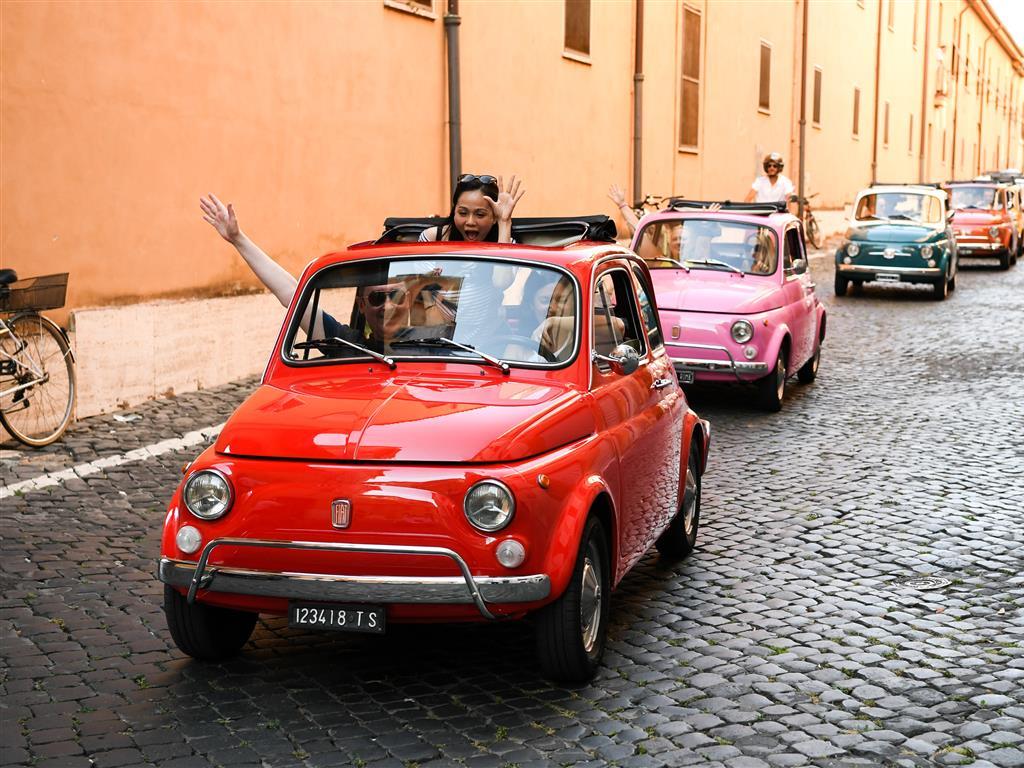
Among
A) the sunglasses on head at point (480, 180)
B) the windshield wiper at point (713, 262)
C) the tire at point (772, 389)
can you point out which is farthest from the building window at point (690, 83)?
the sunglasses on head at point (480, 180)

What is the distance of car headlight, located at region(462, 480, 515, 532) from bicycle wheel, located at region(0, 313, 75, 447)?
18.2 feet

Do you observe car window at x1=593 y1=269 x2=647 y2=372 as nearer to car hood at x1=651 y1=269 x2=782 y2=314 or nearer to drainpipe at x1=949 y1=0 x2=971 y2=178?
car hood at x1=651 y1=269 x2=782 y2=314

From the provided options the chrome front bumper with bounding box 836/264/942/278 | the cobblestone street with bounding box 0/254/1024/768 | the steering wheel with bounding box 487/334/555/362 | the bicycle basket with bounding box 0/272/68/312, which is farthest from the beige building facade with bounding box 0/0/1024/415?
the steering wheel with bounding box 487/334/555/362

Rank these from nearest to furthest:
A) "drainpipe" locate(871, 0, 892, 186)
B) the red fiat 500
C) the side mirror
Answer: the red fiat 500, the side mirror, "drainpipe" locate(871, 0, 892, 186)

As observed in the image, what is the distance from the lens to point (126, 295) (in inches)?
438

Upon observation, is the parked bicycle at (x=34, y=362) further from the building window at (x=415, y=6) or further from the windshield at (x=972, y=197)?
the windshield at (x=972, y=197)

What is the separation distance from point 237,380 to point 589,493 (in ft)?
26.2

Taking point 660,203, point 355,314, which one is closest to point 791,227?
point 355,314

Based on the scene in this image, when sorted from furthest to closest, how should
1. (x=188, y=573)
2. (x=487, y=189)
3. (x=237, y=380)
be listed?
1. (x=237, y=380)
2. (x=487, y=189)
3. (x=188, y=573)

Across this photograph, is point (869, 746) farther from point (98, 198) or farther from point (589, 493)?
point (98, 198)

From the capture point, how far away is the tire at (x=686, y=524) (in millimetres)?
6609

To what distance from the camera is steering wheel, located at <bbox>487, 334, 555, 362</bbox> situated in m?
5.34

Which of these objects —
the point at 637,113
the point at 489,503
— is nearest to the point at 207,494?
the point at 489,503

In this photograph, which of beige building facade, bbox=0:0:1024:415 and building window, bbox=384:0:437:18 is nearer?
beige building facade, bbox=0:0:1024:415
